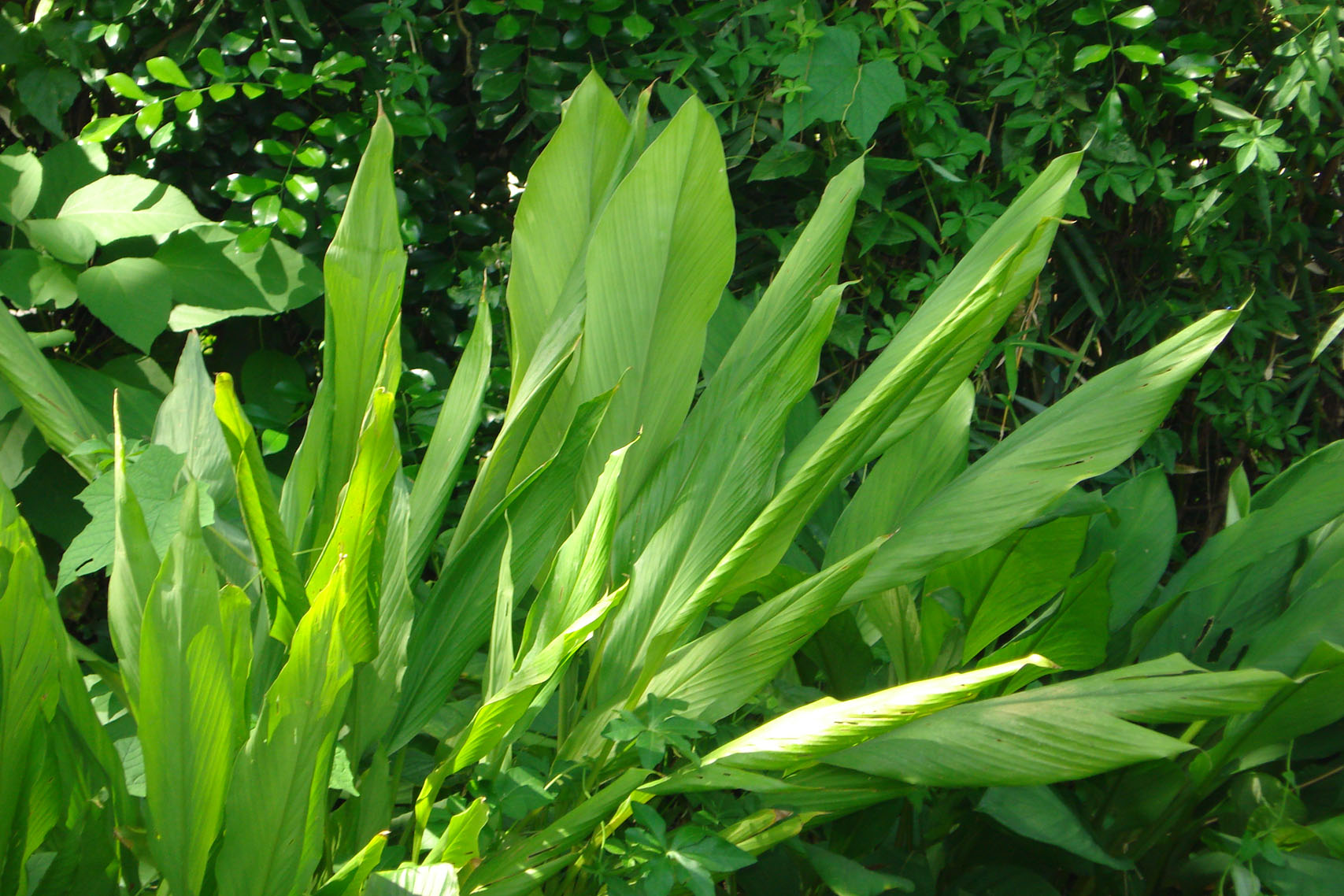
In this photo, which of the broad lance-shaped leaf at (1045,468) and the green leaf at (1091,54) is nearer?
the broad lance-shaped leaf at (1045,468)

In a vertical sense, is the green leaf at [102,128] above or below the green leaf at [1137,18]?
above

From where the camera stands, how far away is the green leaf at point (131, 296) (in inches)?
45.6

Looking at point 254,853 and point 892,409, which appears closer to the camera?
point 254,853

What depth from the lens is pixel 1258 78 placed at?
138 centimetres

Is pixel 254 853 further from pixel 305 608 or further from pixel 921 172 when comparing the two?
pixel 921 172

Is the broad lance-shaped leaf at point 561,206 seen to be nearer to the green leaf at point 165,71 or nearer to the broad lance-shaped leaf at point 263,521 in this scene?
the broad lance-shaped leaf at point 263,521

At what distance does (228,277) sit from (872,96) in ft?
2.61

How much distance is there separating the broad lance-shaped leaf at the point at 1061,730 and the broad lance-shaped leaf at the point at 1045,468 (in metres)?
0.12

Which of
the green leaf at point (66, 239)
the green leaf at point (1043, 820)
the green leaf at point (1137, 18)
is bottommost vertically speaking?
the green leaf at point (1043, 820)

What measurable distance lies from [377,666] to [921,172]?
37.9 inches

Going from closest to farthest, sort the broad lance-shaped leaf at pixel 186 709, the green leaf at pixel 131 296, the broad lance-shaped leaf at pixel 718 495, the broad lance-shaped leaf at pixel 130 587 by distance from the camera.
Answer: the broad lance-shaped leaf at pixel 186 709, the broad lance-shaped leaf at pixel 130 587, the broad lance-shaped leaf at pixel 718 495, the green leaf at pixel 131 296

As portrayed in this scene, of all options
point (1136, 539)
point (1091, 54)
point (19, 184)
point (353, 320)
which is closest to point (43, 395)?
point (353, 320)

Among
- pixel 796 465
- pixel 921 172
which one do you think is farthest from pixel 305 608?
pixel 921 172

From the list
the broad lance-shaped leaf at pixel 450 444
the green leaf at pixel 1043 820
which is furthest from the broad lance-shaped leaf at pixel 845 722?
the broad lance-shaped leaf at pixel 450 444
